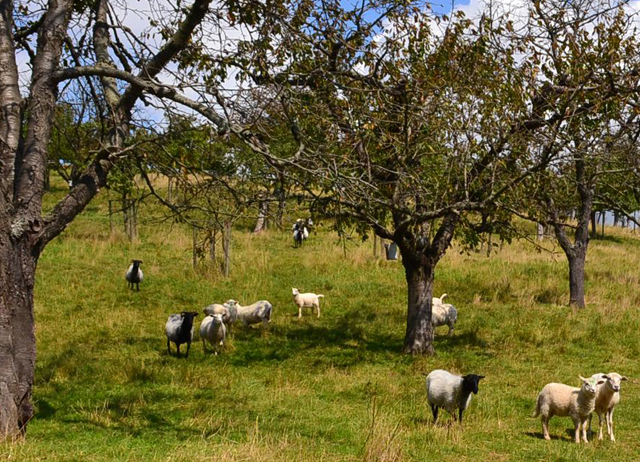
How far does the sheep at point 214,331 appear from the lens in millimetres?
14461

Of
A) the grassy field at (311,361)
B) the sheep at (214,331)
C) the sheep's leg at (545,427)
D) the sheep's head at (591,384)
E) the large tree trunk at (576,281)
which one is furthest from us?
the large tree trunk at (576,281)

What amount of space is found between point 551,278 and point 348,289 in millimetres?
9234

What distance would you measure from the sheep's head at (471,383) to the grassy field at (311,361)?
58cm

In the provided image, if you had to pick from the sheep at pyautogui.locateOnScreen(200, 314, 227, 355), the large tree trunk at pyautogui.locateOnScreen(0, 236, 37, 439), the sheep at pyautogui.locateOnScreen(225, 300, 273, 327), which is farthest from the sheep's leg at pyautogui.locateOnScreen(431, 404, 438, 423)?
the sheep at pyautogui.locateOnScreen(225, 300, 273, 327)

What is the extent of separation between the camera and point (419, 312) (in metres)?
14.9

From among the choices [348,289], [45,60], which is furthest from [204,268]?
[45,60]

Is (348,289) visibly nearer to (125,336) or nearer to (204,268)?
(204,268)

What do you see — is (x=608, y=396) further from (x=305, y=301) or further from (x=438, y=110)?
(x=305, y=301)

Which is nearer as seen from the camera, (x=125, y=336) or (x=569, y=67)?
(x=569, y=67)

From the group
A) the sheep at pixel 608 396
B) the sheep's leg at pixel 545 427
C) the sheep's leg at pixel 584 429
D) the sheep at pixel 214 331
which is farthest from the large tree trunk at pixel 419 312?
the sheep's leg at pixel 584 429

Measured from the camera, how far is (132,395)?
34.3 feet

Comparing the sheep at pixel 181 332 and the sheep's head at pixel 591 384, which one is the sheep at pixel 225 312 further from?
the sheep's head at pixel 591 384

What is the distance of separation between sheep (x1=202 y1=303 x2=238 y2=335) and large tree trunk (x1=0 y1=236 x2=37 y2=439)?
8.32 meters

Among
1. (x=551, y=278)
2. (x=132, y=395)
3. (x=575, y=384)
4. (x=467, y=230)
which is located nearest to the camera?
(x=132, y=395)
